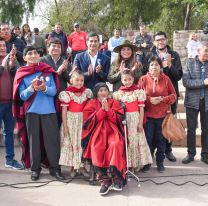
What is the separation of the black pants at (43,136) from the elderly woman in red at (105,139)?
45 cm

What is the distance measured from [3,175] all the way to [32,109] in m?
1.12

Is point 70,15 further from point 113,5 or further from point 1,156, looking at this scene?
point 1,156

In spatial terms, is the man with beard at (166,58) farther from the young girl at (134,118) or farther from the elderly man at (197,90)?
the young girl at (134,118)

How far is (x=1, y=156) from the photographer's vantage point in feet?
21.4

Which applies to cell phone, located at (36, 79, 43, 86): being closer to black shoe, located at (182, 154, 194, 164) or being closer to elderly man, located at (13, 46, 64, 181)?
elderly man, located at (13, 46, 64, 181)

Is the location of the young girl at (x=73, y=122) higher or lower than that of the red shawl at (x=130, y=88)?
lower

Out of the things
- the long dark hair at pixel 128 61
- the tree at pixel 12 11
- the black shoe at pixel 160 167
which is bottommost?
the black shoe at pixel 160 167

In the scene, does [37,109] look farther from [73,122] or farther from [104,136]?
[104,136]

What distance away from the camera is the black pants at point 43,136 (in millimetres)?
5340

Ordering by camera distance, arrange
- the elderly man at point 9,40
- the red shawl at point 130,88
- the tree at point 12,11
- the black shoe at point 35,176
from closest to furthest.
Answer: the black shoe at point 35,176 < the red shawl at point 130,88 < the elderly man at point 9,40 < the tree at point 12,11

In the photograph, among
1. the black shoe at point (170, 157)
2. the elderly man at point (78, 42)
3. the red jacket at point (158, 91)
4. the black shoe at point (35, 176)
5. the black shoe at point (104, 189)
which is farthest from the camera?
the elderly man at point (78, 42)

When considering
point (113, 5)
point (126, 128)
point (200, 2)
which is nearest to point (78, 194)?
point (126, 128)

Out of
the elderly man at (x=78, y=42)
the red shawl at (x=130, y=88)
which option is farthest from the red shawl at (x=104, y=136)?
the elderly man at (x=78, y=42)

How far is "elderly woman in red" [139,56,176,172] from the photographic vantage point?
5.60 meters
